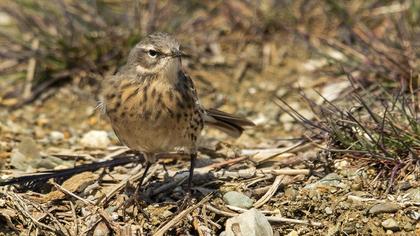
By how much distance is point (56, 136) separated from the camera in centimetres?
764

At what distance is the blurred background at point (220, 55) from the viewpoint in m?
7.60

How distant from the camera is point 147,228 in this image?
5.64 meters

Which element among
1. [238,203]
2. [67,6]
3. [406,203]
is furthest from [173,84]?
[67,6]

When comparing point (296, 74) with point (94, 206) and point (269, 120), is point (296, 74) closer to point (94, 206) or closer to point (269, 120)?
point (269, 120)

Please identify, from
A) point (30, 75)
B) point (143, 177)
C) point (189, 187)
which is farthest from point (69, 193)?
point (30, 75)

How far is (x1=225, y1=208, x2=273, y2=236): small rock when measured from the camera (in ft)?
17.5

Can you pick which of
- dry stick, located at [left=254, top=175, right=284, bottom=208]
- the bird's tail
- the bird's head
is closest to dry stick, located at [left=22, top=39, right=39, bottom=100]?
the bird's tail

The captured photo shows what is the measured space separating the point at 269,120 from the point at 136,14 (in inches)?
72.2

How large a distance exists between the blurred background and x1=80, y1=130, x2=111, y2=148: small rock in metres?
0.03

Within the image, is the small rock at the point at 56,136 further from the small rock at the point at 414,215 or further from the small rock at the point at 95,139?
the small rock at the point at 414,215

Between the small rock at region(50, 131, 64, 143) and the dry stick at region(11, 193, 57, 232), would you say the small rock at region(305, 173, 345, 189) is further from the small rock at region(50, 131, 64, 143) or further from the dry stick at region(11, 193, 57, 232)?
the small rock at region(50, 131, 64, 143)

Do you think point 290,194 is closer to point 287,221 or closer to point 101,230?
point 287,221

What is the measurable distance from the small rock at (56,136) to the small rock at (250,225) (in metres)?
2.59

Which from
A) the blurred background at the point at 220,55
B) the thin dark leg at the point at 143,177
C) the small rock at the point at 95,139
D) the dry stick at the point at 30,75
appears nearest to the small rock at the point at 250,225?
the thin dark leg at the point at 143,177
